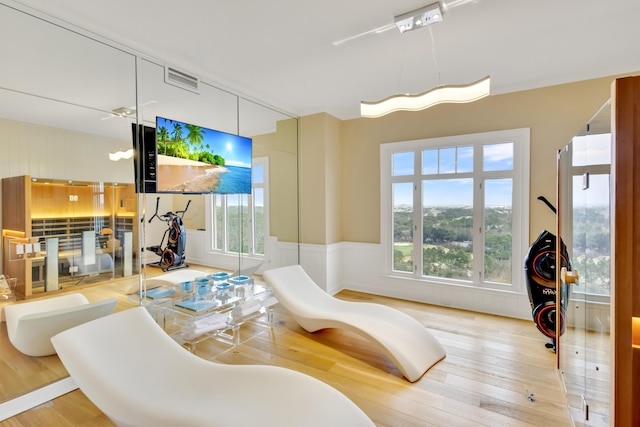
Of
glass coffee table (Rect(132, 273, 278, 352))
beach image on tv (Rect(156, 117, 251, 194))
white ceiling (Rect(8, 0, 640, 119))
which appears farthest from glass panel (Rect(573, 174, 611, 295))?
beach image on tv (Rect(156, 117, 251, 194))

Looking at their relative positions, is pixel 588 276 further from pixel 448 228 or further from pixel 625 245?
pixel 448 228

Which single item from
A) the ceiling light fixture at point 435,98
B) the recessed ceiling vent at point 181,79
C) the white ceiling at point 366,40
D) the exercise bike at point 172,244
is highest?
the white ceiling at point 366,40

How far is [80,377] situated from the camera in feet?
5.64

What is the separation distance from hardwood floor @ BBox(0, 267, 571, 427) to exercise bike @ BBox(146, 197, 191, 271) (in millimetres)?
489

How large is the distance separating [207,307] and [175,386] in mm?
1080

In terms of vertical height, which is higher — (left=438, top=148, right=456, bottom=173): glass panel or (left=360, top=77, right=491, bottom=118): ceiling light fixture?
(left=360, top=77, right=491, bottom=118): ceiling light fixture

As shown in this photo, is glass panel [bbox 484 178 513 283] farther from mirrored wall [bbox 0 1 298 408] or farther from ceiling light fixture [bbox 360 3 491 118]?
mirrored wall [bbox 0 1 298 408]

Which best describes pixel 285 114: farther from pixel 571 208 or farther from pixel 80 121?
pixel 571 208

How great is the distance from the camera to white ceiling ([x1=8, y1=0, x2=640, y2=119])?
2.28 m

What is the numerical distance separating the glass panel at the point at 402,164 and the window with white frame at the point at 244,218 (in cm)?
204

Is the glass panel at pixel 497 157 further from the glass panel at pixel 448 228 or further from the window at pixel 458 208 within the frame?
the glass panel at pixel 448 228

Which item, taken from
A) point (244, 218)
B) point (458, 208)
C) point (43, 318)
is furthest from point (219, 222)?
point (458, 208)

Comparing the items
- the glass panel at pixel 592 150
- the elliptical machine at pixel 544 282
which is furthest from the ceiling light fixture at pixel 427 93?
the elliptical machine at pixel 544 282

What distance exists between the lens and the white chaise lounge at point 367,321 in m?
2.59
